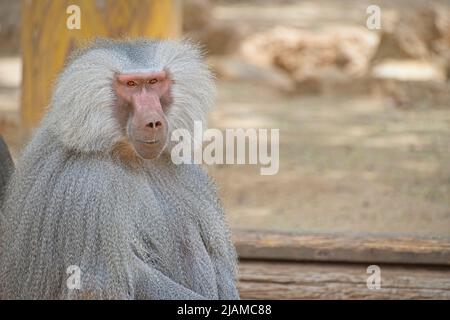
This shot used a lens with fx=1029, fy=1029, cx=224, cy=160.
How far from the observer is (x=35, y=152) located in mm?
4312

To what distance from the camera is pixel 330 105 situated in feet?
36.1

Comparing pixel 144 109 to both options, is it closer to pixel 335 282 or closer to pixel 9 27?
pixel 335 282

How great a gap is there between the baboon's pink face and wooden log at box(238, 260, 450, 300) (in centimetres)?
129

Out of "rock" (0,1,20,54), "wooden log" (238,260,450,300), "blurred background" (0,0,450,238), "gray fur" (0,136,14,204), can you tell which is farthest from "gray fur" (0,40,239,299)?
"rock" (0,1,20,54)

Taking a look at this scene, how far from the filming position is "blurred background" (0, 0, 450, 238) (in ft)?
24.6

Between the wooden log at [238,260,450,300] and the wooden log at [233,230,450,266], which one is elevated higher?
the wooden log at [233,230,450,266]

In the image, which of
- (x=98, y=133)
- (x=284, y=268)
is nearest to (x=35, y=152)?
(x=98, y=133)

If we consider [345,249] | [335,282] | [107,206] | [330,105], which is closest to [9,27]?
[330,105]

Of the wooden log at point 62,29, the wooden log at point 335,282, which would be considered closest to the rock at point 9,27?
the wooden log at point 62,29

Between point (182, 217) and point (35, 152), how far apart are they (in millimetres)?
675

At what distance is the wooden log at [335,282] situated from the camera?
510 cm

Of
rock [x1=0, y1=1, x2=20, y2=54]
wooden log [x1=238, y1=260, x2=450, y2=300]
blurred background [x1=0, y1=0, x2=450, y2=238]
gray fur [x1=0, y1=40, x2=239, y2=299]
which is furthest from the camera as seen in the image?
rock [x1=0, y1=1, x2=20, y2=54]

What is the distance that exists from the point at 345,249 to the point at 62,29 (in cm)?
243

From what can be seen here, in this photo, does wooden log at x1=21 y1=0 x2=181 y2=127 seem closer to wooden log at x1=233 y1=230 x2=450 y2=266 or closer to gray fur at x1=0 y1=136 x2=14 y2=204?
gray fur at x1=0 y1=136 x2=14 y2=204
